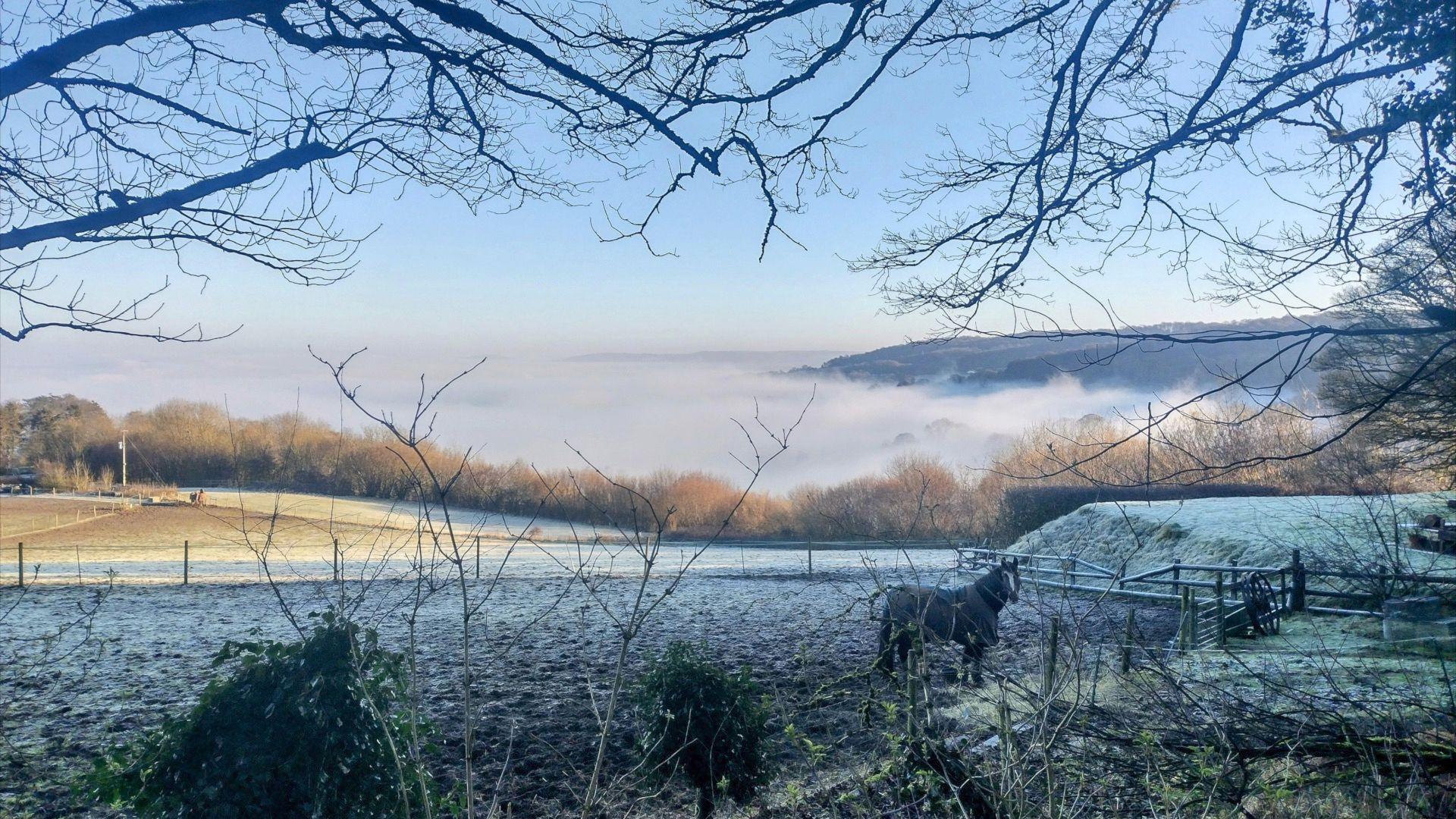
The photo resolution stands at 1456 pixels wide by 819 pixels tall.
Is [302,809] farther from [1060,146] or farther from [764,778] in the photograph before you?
[1060,146]

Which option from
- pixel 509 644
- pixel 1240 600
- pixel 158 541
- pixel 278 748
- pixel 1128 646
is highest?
pixel 1128 646

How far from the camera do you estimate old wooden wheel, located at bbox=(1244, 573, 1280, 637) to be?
1088cm

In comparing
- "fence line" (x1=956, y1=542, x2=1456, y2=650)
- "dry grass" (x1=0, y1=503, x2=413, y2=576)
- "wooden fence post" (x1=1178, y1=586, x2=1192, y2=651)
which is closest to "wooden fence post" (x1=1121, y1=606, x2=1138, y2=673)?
"fence line" (x1=956, y1=542, x2=1456, y2=650)

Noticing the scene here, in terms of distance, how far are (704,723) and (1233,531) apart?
14.8 meters

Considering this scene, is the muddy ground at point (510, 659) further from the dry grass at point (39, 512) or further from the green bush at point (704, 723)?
the dry grass at point (39, 512)

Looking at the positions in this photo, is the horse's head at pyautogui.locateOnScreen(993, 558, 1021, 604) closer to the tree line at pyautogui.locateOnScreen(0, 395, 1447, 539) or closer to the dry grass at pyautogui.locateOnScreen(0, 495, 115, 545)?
the tree line at pyautogui.locateOnScreen(0, 395, 1447, 539)

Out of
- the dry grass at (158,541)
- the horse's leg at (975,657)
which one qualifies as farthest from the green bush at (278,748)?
the dry grass at (158,541)

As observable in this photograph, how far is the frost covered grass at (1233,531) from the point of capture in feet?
45.2

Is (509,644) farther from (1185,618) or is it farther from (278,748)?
(1185,618)

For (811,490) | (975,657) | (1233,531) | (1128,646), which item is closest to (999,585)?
(1128,646)

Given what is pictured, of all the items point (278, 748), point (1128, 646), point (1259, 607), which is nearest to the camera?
point (278, 748)

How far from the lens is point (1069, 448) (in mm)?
5875

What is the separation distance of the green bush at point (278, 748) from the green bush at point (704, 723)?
176 cm

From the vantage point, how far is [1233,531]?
1664 cm
